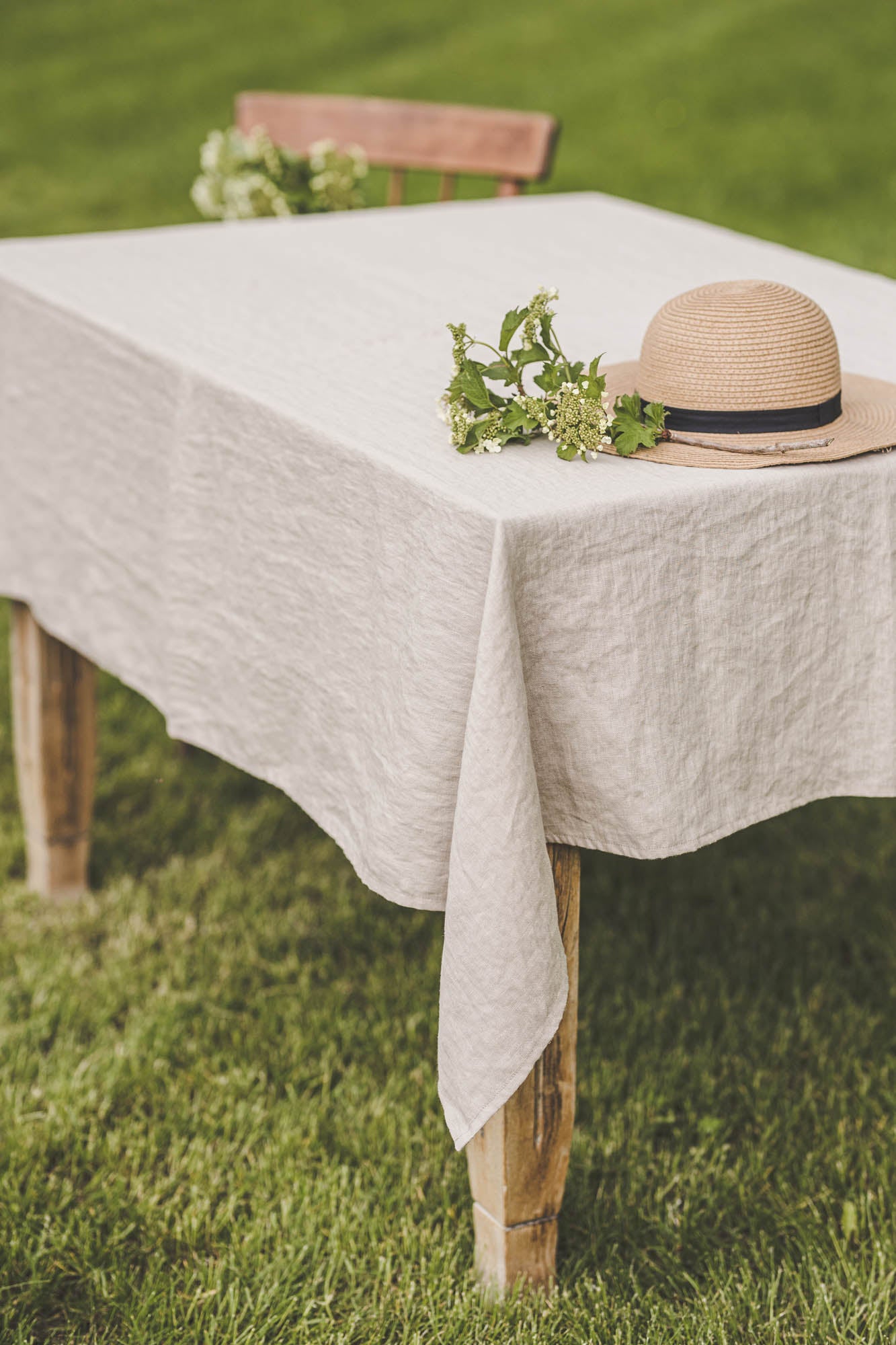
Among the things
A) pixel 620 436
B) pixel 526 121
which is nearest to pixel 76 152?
pixel 526 121

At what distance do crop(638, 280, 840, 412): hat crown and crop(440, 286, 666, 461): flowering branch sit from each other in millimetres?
48

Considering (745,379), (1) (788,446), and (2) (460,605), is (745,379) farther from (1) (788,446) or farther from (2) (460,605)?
(2) (460,605)

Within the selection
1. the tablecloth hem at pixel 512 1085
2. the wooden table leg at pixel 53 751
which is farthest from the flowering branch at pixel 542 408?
the wooden table leg at pixel 53 751

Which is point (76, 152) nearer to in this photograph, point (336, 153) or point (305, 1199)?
point (336, 153)

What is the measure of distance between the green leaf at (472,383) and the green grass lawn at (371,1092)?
41.8 inches

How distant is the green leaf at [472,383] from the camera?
142cm

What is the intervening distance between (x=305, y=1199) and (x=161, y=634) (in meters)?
0.77

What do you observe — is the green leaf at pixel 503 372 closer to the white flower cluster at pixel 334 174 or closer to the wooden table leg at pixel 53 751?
the wooden table leg at pixel 53 751

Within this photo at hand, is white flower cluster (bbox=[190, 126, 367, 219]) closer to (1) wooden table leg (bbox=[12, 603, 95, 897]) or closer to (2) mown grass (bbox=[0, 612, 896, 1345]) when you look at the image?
(1) wooden table leg (bbox=[12, 603, 95, 897])

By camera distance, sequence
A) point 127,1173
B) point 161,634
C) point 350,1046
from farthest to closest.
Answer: point 350,1046, point 127,1173, point 161,634

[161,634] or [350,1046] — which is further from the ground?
[161,634]

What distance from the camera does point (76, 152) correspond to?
9508 millimetres

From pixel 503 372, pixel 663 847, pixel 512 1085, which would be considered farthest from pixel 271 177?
pixel 512 1085

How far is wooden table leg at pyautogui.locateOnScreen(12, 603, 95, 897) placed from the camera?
244 centimetres
